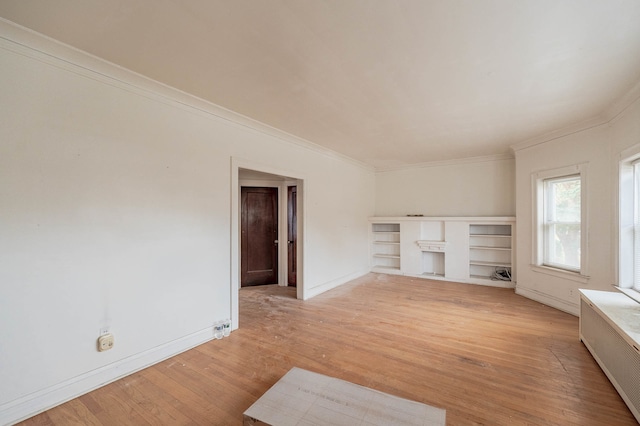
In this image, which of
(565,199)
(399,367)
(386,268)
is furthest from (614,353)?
(386,268)

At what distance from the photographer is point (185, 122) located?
111 inches

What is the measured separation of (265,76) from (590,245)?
4525 millimetres

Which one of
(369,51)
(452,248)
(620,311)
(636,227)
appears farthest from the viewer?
(452,248)

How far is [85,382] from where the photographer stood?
2.11 meters

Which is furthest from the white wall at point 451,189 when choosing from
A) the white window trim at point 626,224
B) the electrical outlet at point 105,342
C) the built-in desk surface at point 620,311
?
the electrical outlet at point 105,342

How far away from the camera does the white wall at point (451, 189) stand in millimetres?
5586

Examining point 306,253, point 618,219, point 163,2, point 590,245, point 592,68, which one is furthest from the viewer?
point 306,253

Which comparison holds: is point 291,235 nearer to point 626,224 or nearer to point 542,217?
point 542,217

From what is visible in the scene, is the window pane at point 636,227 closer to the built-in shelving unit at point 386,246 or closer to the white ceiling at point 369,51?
the white ceiling at point 369,51

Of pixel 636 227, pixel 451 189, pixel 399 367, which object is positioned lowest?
pixel 399 367

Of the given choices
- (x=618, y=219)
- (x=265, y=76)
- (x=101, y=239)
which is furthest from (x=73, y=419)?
(x=618, y=219)

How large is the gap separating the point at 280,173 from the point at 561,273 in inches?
173

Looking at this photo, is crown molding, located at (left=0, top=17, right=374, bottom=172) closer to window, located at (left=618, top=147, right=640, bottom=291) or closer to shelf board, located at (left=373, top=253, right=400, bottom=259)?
window, located at (left=618, top=147, right=640, bottom=291)

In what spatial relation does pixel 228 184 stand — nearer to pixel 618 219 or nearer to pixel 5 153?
pixel 5 153
